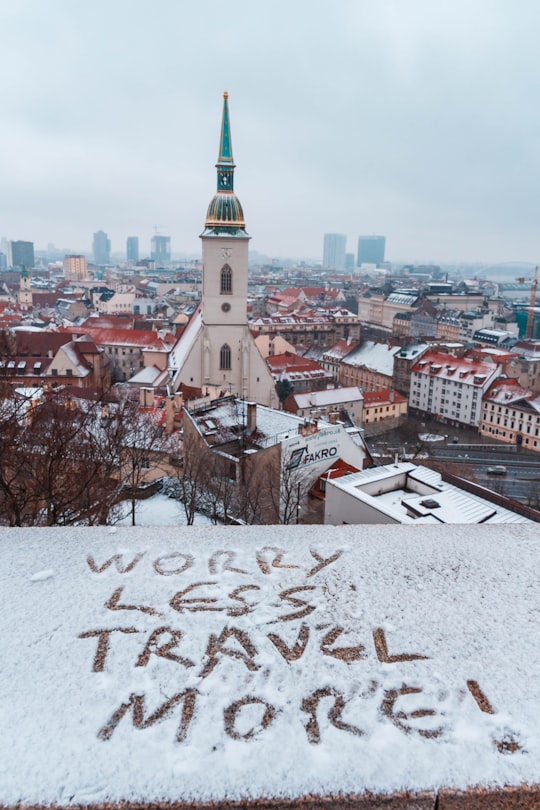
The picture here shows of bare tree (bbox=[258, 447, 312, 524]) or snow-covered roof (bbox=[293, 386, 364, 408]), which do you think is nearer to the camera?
bare tree (bbox=[258, 447, 312, 524])

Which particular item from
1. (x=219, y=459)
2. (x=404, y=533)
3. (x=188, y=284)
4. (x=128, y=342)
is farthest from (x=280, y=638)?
(x=188, y=284)

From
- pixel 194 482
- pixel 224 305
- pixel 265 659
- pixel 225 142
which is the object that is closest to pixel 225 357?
pixel 224 305

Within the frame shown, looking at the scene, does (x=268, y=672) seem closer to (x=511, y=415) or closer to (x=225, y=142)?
(x=225, y=142)

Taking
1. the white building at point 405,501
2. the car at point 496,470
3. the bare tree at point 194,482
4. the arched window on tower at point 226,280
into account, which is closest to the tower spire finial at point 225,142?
the arched window on tower at point 226,280

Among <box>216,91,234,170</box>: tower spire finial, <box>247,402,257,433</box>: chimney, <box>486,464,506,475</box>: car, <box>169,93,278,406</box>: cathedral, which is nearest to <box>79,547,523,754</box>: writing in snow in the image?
<box>247,402,257,433</box>: chimney

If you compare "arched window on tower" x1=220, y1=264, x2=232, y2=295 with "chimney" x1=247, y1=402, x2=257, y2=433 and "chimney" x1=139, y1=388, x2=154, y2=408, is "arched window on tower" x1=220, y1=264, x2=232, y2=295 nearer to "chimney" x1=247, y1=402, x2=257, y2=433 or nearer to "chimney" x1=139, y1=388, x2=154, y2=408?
"chimney" x1=139, y1=388, x2=154, y2=408

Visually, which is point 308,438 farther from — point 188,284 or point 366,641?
point 188,284
